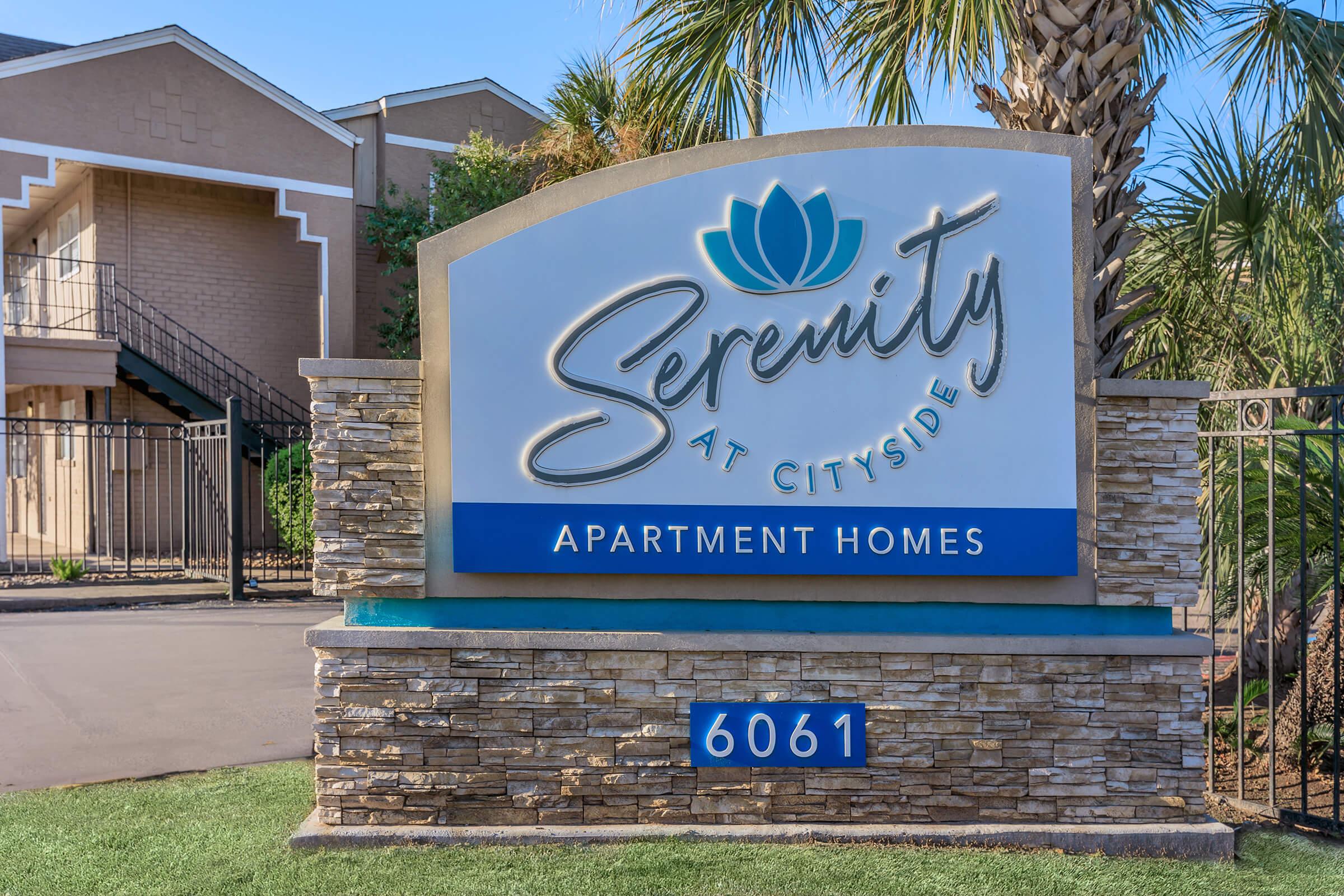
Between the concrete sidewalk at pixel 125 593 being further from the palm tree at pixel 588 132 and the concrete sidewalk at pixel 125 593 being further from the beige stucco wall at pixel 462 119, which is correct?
the beige stucco wall at pixel 462 119

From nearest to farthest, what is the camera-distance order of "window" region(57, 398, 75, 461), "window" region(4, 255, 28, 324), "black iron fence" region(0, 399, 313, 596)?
1. "black iron fence" region(0, 399, 313, 596)
2. "window" region(57, 398, 75, 461)
3. "window" region(4, 255, 28, 324)

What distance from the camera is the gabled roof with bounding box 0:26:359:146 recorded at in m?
14.2

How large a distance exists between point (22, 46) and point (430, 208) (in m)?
7.60

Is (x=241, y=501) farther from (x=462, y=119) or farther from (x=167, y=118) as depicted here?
(x=462, y=119)

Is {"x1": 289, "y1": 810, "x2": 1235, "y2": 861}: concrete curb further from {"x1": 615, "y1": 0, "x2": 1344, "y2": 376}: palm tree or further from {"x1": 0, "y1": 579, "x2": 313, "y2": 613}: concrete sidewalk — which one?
{"x1": 0, "y1": 579, "x2": 313, "y2": 613}: concrete sidewalk

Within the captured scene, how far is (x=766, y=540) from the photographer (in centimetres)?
449

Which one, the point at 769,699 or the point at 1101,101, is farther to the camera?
the point at 1101,101

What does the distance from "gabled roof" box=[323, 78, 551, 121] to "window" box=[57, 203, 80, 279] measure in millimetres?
4414

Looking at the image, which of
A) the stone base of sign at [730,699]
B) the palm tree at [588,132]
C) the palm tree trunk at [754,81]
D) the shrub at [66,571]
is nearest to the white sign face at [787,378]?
the stone base of sign at [730,699]

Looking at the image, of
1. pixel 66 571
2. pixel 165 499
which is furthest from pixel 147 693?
pixel 165 499

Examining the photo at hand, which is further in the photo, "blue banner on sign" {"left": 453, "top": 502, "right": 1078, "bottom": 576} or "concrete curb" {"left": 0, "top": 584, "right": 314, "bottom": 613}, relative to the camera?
"concrete curb" {"left": 0, "top": 584, "right": 314, "bottom": 613}

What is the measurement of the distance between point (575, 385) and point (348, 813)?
6.91 ft

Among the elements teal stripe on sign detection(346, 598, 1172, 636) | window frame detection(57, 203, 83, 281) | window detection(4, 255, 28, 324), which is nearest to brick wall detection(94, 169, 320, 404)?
window frame detection(57, 203, 83, 281)

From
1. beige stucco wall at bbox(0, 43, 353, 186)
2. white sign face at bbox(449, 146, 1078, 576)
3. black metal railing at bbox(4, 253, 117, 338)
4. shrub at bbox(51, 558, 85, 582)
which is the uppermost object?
beige stucco wall at bbox(0, 43, 353, 186)
